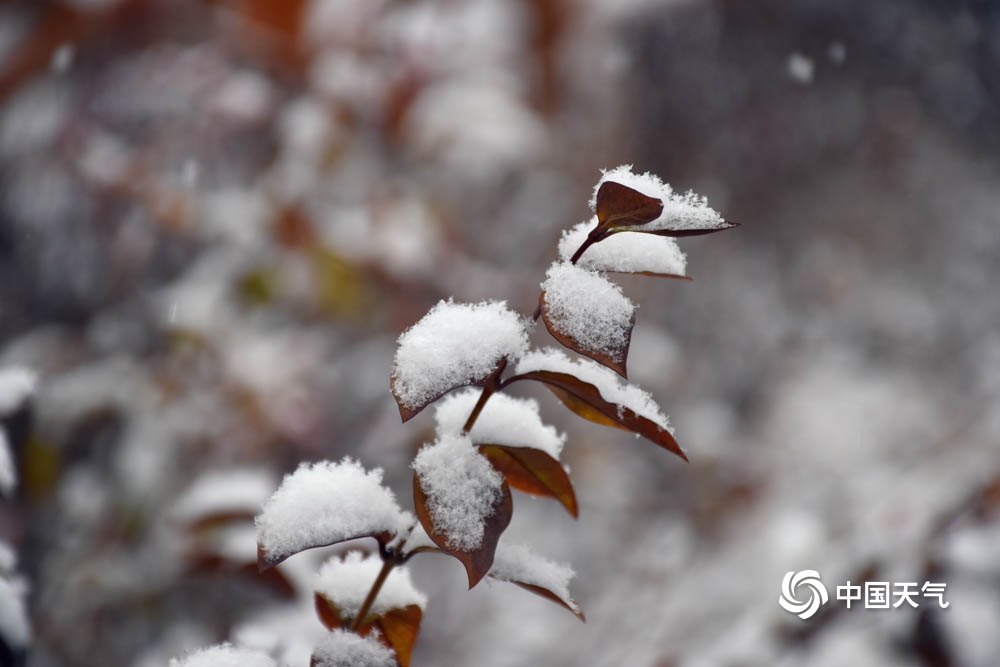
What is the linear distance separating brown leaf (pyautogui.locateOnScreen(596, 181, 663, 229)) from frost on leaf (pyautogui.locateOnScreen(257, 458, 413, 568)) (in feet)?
0.59

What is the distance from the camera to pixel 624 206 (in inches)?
12.5

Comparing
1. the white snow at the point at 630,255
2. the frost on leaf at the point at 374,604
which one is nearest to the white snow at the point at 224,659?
the frost on leaf at the point at 374,604

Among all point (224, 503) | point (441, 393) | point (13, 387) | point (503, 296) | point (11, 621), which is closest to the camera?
point (441, 393)

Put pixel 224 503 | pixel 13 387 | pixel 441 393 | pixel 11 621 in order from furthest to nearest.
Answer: pixel 224 503 → pixel 13 387 → pixel 11 621 → pixel 441 393

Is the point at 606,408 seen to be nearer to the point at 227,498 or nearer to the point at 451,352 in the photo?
the point at 451,352

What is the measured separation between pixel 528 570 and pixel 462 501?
0.22 feet

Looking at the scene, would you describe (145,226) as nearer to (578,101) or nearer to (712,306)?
(578,101)

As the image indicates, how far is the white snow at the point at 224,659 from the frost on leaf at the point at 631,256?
26 cm

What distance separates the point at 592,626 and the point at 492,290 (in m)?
0.72

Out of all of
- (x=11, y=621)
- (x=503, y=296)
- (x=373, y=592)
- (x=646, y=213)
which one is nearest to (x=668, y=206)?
(x=646, y=213)

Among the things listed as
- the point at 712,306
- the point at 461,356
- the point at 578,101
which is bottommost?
the point at 461,356

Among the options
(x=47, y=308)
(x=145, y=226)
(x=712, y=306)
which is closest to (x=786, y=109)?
(x=712, y=306)

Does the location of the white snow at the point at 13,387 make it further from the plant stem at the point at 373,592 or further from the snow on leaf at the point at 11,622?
the plant stem at the point at 373,592

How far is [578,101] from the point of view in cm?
261
